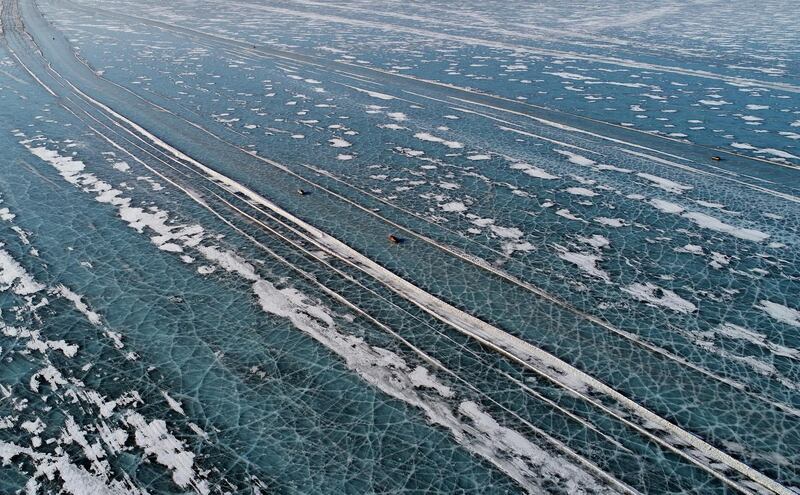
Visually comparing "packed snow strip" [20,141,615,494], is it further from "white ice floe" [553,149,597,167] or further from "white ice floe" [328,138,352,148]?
"white ice floe" [553,149,597,167]

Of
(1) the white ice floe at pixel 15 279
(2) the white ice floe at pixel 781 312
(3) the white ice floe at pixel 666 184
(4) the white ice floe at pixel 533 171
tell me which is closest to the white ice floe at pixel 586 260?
(2) the white ice floe at pixel 781 312

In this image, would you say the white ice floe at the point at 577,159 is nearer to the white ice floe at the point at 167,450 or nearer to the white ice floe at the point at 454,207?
the white ice floe at the point at 454,207

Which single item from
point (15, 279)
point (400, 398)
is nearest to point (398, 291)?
point (400, 398)

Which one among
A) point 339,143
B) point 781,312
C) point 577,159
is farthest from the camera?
point 339,143

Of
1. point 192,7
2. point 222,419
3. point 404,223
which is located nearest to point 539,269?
point 404,223

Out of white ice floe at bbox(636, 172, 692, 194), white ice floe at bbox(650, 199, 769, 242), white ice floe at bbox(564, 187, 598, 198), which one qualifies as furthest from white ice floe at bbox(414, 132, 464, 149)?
white ice floe at bbox(650, 199, 769, 242)

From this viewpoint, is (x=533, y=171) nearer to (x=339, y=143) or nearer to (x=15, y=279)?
(x=339, y=143)
